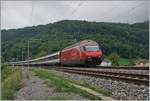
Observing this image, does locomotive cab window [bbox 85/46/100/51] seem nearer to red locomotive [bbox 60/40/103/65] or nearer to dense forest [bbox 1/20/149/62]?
red locomotive [bbox 60/40/103/65]

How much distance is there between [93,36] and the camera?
56281 mm

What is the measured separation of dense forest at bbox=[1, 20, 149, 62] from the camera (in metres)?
47.8

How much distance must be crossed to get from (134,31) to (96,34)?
944cm

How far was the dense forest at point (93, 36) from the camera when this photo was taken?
47.8 m

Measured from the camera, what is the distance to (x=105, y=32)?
5234 centimetres

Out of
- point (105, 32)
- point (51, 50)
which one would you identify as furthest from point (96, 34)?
point (51, 50)

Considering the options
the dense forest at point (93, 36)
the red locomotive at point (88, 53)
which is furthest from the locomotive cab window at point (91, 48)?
the dense forest at point (93, 36)

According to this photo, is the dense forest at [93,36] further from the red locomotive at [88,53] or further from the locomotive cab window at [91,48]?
the locomotive cab window at [91,48]

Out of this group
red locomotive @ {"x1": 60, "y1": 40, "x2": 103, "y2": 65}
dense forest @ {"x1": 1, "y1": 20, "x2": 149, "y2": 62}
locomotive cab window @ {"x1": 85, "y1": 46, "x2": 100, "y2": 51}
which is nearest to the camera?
red locomotive @ {"x1": 60, "y1": 40, "x2": 103, "y2": 65}

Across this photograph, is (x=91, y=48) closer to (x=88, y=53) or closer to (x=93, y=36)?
(x=88, y=53)

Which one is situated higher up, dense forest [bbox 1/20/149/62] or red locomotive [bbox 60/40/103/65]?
dense forest [bbox 1/20/149/62]

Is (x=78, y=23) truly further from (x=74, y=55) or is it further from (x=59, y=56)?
(x=74, y=55)

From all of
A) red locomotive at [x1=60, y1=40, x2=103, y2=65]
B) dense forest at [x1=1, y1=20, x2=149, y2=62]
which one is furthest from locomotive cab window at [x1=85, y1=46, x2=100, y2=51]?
dense forest at [x1=1, y1=20, x2=149, y2=62]

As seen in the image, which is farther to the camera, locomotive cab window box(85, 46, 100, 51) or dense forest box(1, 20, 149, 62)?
dense forest box(1, 20, 149, 62)
